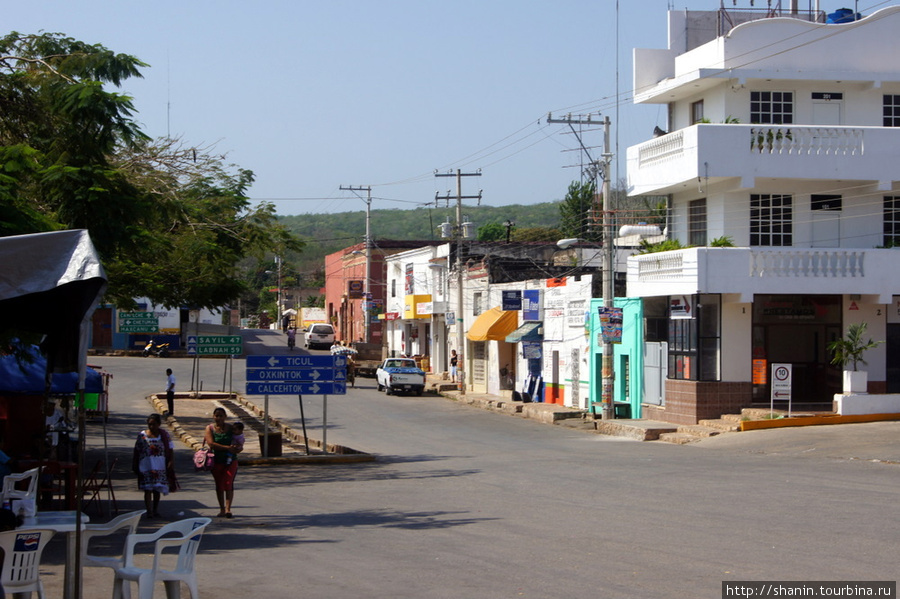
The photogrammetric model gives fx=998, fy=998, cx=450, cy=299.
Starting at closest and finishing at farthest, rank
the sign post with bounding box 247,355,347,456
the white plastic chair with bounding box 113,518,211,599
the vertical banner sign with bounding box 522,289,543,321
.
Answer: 1. the white plastic chair with bounding box 113,518,211,599
2. the sign post with bounding box 247,355,347,456
3. the vertical banner sign with bounding box 522,289,543,321

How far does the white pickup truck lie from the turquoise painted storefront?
13287mm

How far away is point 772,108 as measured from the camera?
30.9 metres

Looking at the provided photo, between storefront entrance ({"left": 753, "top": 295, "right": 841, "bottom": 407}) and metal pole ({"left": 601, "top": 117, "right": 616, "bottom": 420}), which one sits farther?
metal pole ({"left": 601, "top": 117, "right": 616, "bottom": 420})

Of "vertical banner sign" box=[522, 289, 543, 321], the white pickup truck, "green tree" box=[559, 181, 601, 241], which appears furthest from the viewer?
"green tree" box=[559, 181, 601, 241]

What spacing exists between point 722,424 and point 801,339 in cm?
475

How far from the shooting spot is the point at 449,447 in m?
26.6

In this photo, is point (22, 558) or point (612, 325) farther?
point (612, 325)

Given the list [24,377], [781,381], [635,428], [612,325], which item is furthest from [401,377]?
[24,377]

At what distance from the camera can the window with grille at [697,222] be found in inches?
1261

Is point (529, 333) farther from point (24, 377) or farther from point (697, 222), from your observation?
point (24, 377)

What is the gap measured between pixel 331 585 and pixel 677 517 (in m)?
5.93

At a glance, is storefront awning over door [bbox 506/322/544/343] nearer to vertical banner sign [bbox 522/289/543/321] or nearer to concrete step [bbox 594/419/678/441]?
vertical banner sign [bbox 522/289/543/321]

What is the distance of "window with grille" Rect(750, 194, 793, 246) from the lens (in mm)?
30719

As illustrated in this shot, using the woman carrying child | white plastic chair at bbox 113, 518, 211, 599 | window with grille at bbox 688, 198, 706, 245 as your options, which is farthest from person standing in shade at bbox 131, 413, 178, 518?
window with grille at bbox 688, 198, 706, 245
